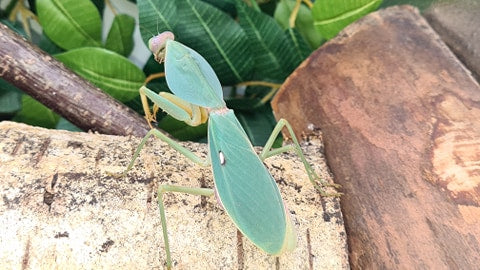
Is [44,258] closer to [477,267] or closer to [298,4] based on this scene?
[477,267]

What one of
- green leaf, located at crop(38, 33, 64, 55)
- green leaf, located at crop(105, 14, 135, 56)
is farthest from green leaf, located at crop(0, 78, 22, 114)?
green leaf, located at crop(105, 14, 135, 56)

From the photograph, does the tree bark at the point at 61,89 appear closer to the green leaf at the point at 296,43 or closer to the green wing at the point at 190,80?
the green wing at the point at 190,80

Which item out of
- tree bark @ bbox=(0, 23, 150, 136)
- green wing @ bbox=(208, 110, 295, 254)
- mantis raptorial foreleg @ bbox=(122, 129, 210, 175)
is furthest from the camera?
tree bark @ bbox=(0, 23, 150, 136)

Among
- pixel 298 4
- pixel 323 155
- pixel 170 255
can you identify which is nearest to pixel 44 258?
pixel 170 255

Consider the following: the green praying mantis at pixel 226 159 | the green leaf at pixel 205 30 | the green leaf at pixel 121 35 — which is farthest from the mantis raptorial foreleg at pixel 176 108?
the green leaf at pixel 121 35

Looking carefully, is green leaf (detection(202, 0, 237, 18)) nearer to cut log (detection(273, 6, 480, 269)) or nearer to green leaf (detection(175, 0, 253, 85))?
green leaf (detection(175, 0, 253, 85))
